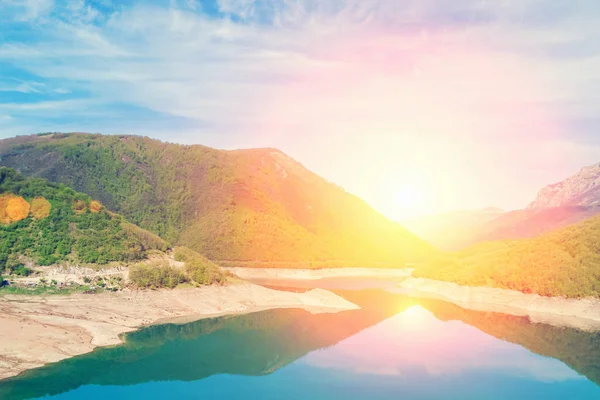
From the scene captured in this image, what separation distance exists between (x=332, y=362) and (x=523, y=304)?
49015 millimetres

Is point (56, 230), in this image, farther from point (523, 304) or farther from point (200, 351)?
point (523, 304)

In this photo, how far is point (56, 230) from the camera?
73812mm

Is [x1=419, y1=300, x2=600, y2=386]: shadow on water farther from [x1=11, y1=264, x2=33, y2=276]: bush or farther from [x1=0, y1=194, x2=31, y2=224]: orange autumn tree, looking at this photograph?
[x1=0, y1=194, x2=31, y2=224]: orange autumn tree

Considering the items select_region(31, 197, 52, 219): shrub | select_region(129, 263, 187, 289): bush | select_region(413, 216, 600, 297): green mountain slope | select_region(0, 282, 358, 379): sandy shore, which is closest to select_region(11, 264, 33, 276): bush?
select_region(0, 282, 358, 379): sandy shore

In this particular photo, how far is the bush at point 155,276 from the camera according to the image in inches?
2815

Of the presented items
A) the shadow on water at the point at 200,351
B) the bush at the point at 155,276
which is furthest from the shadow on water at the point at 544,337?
the bush at the point at 155,276

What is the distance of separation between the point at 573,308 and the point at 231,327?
56.0 m

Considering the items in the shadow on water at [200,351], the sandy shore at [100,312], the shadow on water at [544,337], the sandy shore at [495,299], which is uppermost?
the sandy shore at [495,299]

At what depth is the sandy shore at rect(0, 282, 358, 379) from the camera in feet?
149

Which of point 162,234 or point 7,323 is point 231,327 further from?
point 162,234

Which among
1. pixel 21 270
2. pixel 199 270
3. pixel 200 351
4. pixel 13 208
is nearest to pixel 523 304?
pixel 199 270

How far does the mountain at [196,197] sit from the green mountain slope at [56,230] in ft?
178

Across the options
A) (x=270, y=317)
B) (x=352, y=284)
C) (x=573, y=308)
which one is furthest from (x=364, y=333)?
(x=352, y=284)

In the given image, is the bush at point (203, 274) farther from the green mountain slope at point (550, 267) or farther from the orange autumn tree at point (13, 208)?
the green mountain slope at point (550, 267)
